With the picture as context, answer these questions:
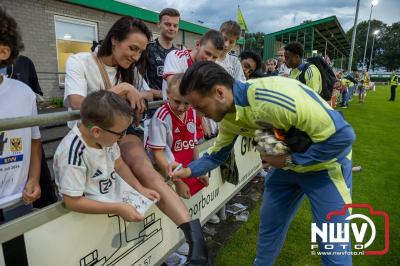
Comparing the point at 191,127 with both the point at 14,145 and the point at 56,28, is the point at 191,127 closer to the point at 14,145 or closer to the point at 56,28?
the point at 14,145

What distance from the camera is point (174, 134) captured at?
251 centimetres

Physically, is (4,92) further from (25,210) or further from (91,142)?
(25,210)

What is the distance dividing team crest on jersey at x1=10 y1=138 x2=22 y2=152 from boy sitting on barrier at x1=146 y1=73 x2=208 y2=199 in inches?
35.5

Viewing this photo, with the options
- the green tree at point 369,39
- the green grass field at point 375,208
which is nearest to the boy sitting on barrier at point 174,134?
the green grass field at point 375,208

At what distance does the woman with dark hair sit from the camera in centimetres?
194

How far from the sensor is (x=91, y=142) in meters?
1.68

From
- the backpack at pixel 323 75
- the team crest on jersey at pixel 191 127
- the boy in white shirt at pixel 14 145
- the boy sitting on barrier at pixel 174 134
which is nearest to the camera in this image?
the boy in white shirt at pixel 14 145

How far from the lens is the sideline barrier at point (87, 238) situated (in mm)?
1449

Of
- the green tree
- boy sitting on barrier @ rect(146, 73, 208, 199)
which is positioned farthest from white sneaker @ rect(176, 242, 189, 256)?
the green tree

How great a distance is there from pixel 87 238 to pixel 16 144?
0.69m

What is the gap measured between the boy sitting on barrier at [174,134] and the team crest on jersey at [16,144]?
901 millimetres

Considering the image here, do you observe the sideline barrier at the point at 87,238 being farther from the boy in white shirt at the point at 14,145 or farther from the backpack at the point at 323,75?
the backpack at the point at 323,75

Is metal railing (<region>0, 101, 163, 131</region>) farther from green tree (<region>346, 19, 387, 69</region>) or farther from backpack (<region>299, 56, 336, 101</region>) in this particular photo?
green tree (<region>346, 19, 387, 69</region>)

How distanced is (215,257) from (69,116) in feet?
7.08
